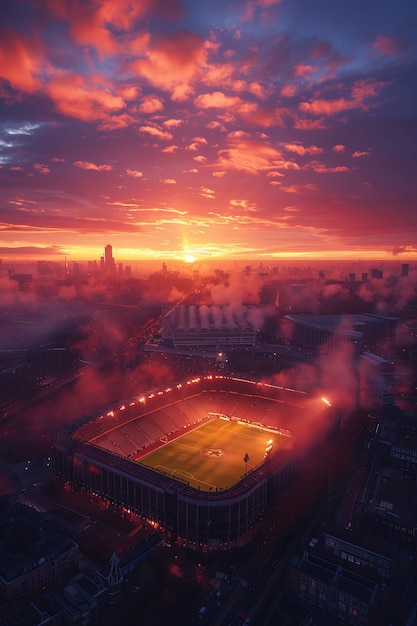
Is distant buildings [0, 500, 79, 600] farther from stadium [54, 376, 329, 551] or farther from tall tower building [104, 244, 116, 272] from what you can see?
tall tower building [104, 244, 116, 272]

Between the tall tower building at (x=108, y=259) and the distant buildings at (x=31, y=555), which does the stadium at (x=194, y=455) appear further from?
the tall tower building at (x=108, y=259)

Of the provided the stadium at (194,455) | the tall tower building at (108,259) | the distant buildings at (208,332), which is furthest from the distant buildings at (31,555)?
the tall tower building at (108,259)

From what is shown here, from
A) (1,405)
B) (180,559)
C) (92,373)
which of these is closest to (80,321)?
(92,373)

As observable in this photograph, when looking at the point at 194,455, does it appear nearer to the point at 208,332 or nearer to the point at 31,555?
→ the point at 31,555

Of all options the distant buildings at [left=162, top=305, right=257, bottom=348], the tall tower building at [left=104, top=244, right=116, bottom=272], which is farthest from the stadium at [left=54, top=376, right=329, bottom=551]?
the tall tower building at [left=104, top=244, right=116, bottom=272]

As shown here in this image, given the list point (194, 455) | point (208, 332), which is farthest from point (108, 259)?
point (194, 455)

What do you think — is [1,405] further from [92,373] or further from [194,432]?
[194,432]

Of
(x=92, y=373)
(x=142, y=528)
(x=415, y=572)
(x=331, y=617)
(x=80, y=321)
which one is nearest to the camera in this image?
(x=331, y=617)
